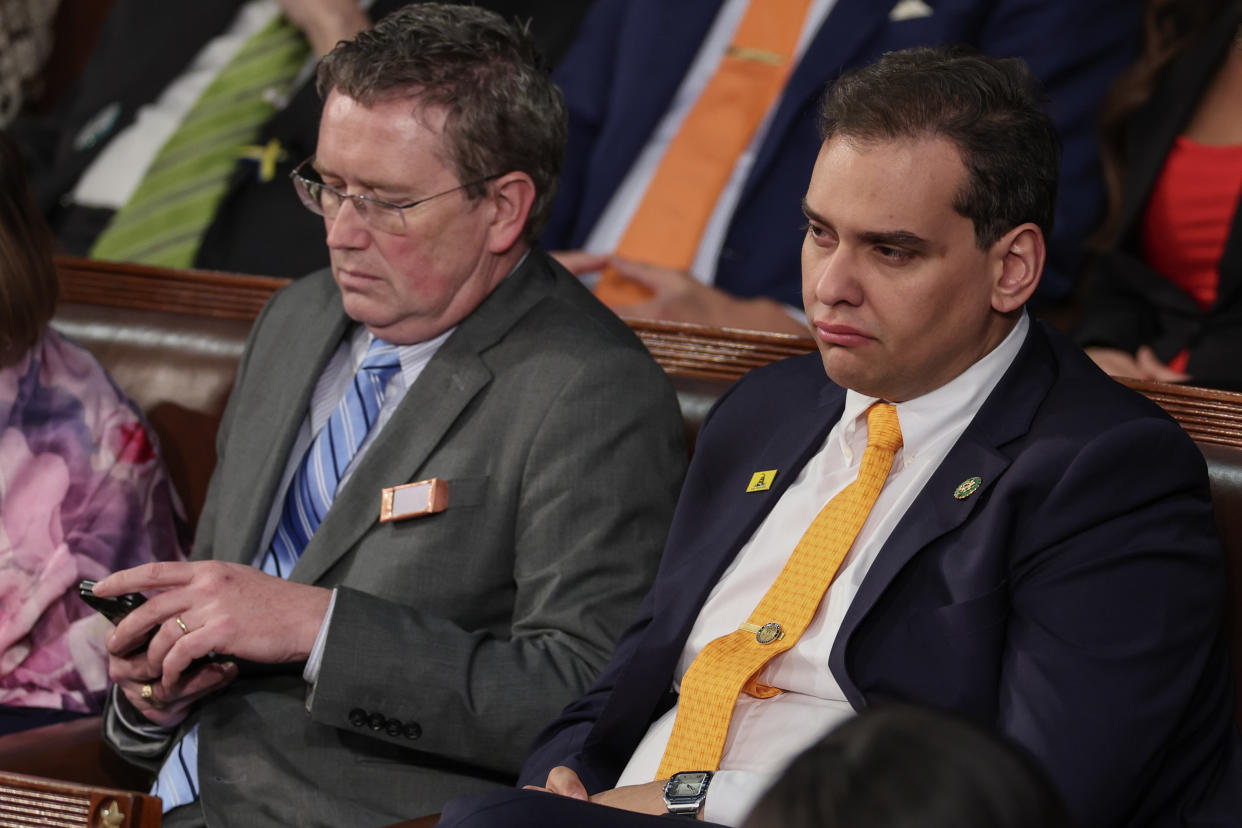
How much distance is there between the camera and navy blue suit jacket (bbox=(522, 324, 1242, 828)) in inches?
53.5

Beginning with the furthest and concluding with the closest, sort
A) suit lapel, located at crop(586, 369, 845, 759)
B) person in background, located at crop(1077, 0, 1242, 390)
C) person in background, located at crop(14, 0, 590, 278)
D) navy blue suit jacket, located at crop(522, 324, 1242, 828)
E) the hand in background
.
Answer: person in background, located at crop(14, 0, 590, 278), the hand in background, person in background, located at crop(1077, 0, 1242, 390), suit lapel, located at crop(586, 369, 845, 759), navy blue suit jacket, located at crop(522, 324, 1242, 828)

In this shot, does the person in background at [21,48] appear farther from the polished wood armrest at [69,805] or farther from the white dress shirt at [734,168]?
the polished wood armrest at [69,805]

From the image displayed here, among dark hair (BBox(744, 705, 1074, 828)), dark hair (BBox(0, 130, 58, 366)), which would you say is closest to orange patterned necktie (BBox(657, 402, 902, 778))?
dark hair (BBox(744, 705, 1074, 828))

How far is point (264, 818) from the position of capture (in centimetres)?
180

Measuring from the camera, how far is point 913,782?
75cm

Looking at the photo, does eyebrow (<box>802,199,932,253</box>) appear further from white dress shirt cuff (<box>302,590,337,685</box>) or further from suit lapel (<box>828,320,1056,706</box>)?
white dress shirt cuff (<box>302,590,337,685</box>)

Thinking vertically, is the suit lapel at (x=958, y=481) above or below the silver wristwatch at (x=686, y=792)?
above

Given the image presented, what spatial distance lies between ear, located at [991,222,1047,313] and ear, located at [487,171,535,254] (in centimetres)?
71

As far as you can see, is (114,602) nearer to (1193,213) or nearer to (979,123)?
(979,123)

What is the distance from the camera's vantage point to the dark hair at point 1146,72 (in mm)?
2746

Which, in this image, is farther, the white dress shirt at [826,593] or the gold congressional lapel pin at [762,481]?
the gold congressional lapel pin at [762,481]

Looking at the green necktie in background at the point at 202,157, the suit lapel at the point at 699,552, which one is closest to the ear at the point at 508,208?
the suit lapel at the point at 699,552

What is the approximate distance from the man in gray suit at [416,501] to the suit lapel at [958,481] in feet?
1.39

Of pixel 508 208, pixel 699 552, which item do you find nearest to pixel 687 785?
pixel 699 552
